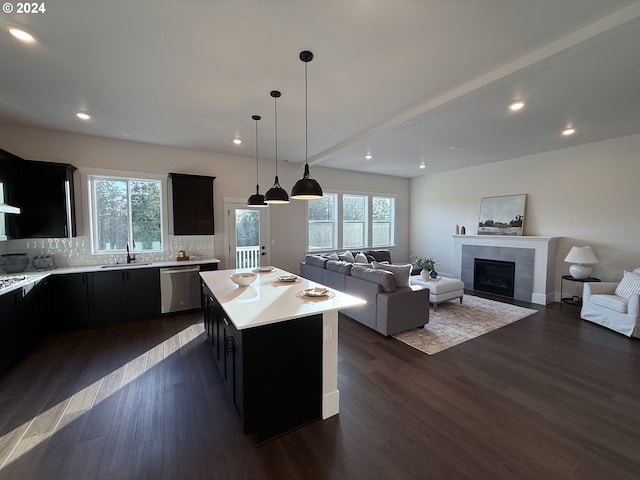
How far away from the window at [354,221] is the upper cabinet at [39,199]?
558 cm

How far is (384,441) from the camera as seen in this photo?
74.8 inches

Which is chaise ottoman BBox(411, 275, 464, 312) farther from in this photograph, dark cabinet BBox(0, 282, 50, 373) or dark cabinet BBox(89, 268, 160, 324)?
dark cabinet BBox(0, 282, 50, 373)

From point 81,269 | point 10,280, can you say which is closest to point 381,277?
point 81,269

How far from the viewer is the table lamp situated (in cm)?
464

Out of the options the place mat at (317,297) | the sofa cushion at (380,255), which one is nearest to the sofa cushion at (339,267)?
the place mat at (317,297)

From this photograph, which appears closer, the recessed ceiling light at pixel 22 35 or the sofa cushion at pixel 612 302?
the recessed ceiling light at pixel 22 35

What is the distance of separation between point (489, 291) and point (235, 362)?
20.6ft

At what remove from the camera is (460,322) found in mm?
4195

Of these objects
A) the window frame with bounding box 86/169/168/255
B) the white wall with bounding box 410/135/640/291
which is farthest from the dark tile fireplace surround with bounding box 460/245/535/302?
the window frame with bounding box 86/169/168/255

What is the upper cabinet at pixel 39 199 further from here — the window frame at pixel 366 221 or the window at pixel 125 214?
the window frame at pixel 366 221

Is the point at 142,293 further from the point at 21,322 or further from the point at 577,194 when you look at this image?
the point at 577,194

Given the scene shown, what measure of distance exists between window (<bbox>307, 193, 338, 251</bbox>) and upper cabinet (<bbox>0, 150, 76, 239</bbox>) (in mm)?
4494

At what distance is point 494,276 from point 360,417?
552cm

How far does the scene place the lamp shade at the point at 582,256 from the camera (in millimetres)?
4620
